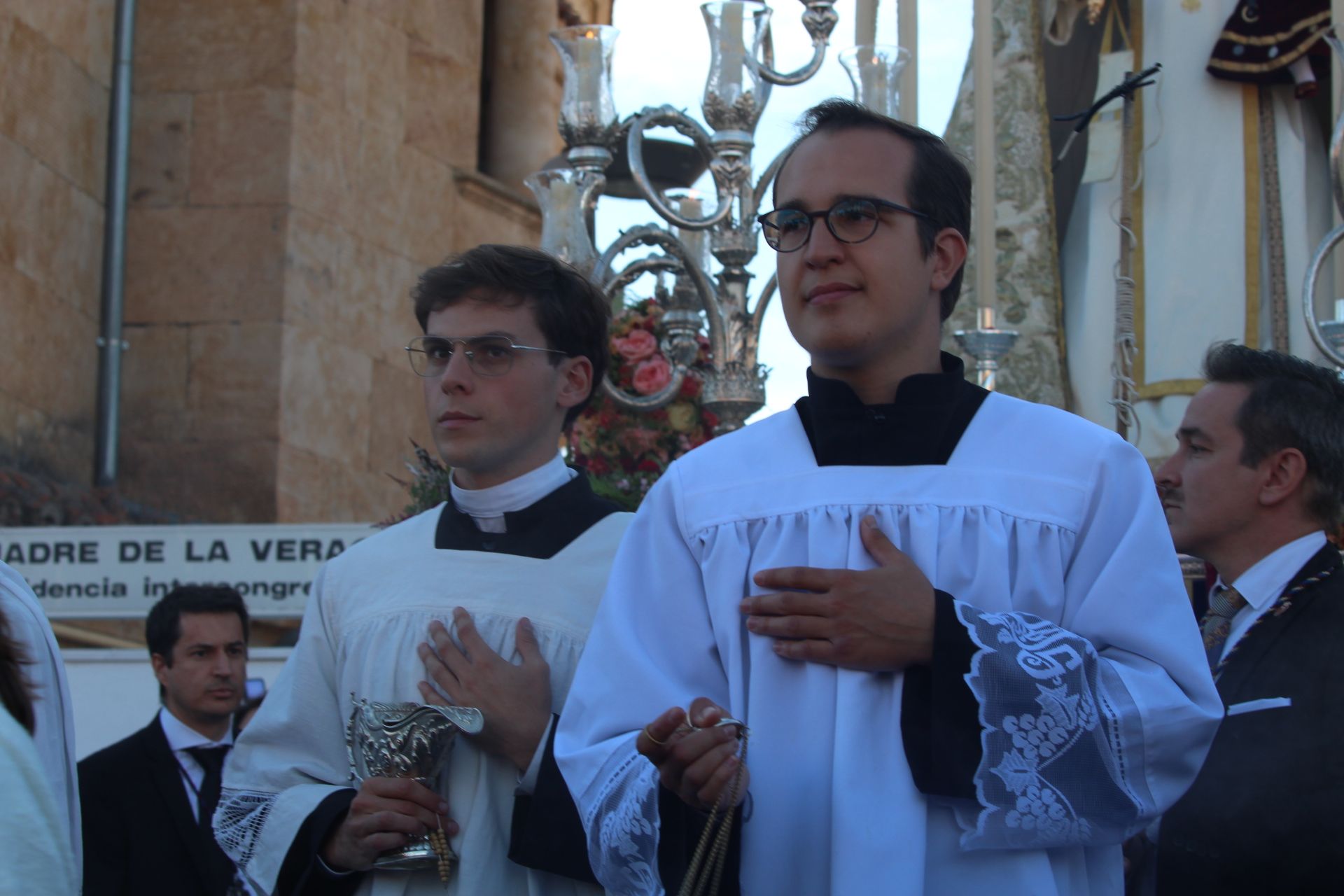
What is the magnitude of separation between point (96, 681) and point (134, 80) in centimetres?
557

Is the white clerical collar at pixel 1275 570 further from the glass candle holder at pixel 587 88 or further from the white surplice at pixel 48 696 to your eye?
the glass candle holder at pixel 587 88

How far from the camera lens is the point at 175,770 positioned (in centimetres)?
502

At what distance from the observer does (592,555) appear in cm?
334

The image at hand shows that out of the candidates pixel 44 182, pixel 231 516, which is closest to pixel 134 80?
pixel 44 182

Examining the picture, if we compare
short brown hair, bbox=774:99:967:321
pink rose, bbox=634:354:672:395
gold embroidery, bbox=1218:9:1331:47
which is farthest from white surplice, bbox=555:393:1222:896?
gold embroidery, bbox=1218:9:1331:47

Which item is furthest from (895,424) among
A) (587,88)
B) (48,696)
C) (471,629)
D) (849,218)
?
(587,88)

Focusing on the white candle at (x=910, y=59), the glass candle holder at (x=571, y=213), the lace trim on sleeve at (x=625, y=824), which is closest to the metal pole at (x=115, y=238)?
the glass candle holder at (x=571, y=213)

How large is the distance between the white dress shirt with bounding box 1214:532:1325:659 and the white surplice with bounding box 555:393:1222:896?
0.84 metres

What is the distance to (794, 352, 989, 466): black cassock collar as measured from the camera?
2.54 metres

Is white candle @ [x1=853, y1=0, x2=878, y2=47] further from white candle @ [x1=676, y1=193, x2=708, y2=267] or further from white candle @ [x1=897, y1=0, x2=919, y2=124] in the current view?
white candle @ [x1=676, y1=193, x2=708, y2=267]

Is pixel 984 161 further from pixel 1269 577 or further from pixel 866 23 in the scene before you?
pixel 1269 577

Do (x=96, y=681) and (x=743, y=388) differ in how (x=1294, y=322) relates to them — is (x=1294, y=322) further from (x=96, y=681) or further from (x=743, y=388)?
(x=96, y=681)

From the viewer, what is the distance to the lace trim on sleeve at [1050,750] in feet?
7.50

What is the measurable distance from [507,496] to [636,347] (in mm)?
2730
